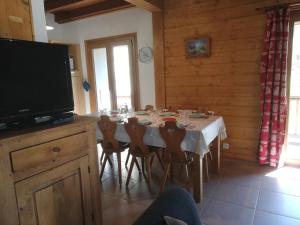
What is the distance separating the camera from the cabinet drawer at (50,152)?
113 cm

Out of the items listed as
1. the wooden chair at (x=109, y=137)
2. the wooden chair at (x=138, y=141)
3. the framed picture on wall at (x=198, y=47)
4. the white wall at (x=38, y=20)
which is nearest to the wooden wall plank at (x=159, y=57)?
the framed picture on wall at (x=198, y=47)

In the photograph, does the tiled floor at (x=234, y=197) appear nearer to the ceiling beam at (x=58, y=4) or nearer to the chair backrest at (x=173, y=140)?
the chair backrest at (x=173, y=140)

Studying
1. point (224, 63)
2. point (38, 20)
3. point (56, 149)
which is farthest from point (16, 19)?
point (224, 63)

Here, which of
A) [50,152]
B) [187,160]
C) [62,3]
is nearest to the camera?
[50,152]

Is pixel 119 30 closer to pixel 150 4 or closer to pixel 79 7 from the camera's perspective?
pixel 79 7

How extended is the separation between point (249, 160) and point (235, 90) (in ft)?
3.61

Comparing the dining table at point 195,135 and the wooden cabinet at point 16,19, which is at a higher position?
the wooden cabinet at point 16,19

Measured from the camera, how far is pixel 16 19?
1.43 m

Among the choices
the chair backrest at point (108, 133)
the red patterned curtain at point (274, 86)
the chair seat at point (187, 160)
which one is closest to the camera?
the chair seat at point (187, 160)

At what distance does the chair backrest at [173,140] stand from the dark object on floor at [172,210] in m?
1.09

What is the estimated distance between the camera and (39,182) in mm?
1232

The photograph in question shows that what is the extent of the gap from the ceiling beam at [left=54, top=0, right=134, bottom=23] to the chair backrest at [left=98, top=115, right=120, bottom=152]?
2400mm

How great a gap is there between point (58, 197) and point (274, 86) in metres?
2.91

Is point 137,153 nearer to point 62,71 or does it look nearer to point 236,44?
point 62,71
